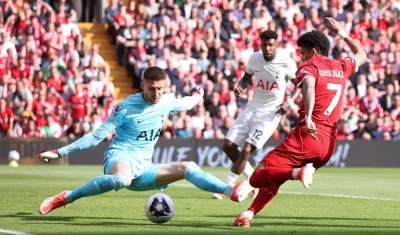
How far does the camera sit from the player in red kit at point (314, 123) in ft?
37.7

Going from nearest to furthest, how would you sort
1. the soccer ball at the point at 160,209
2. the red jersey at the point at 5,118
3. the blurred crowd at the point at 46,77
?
the soccer ball at the point at 160,209 → the red jersey at the point at 5,118 → the blurred crowd at the point at 46,77

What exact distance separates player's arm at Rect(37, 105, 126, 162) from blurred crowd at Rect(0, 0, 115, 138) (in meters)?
14.7

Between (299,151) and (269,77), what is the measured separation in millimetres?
5022

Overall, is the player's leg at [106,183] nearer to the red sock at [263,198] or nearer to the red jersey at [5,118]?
the red sock at [263,198]

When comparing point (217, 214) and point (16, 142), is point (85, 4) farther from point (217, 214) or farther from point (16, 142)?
point (217, 214)

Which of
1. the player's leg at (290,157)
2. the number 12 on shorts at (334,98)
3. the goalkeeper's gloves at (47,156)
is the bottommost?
the goalkeeper's gloves at (47,156)

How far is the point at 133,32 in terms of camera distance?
96.5 feet

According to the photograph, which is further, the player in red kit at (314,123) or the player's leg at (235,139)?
the player's leg at (235,139)

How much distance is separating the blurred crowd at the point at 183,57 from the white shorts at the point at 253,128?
35.6 ft

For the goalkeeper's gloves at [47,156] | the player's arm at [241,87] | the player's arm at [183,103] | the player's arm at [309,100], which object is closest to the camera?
the player's arm at [309,100]

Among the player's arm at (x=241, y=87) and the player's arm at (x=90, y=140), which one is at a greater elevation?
the player's arm at (x=90, y=140)

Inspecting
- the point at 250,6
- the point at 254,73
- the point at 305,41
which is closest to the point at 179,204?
the point at 254,73

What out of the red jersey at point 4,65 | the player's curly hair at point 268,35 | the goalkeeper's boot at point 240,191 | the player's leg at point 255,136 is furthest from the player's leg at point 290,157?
the red jersey at point 4,65

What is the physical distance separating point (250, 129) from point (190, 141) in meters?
11.0
